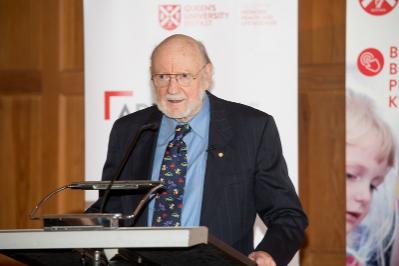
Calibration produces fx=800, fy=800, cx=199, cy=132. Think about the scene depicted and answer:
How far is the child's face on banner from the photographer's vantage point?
4648mm

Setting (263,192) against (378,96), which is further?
(378,96)

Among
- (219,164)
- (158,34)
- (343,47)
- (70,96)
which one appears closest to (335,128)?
(343,47)

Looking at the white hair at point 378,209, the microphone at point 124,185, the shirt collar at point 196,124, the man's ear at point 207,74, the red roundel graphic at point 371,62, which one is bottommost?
the white hair at point 378,209

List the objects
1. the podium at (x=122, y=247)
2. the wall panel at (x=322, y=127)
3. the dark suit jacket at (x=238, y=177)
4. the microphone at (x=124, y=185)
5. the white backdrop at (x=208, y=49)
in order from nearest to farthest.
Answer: the podium at (x=122, y=247) < the microphone at (x=124, y=185) < the dark suit jacket at (x=238, y=177) < the white backdrop at (x=208, y=49) < the wall panel at (x=322, y=127)

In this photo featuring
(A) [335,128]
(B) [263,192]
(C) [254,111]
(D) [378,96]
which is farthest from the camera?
(A) [335,128]

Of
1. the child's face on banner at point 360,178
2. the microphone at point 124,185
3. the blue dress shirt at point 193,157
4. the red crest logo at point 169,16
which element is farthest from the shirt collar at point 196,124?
the child's face on banner at point 360,178

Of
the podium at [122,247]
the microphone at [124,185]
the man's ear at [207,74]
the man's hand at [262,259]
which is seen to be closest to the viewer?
the podium at [122,247]

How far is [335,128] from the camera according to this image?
519 centimetres

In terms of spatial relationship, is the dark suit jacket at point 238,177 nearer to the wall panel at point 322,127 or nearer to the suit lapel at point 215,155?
the suit lapel at point 215,155

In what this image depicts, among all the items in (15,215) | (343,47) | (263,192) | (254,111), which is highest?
(343,47)

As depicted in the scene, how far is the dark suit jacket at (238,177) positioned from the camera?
2.96 meters

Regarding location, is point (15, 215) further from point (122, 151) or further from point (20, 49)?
point (122, 151)

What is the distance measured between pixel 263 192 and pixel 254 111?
1.25 feet

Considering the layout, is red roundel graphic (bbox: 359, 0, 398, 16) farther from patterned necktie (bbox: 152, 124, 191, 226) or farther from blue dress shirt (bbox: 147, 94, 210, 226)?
patterned necktie (bbox: 152, 124, 191, 226)
